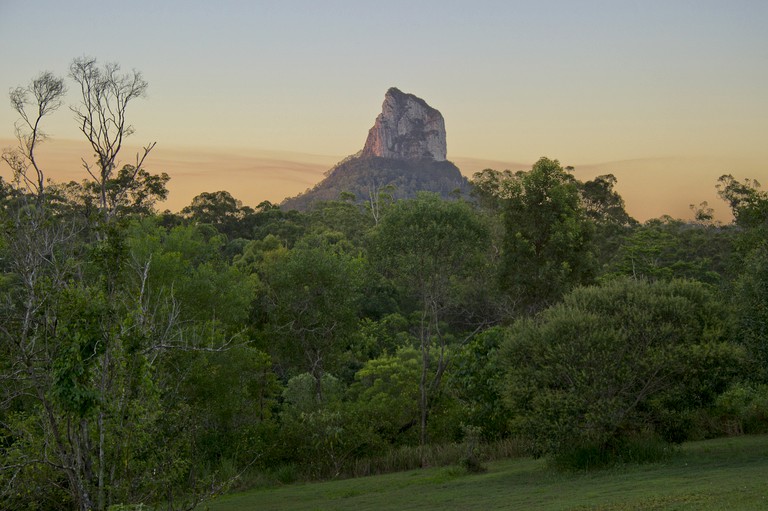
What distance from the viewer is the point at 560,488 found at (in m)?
20.2

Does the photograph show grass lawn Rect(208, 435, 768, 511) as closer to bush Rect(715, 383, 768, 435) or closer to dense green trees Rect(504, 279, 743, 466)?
dense green trees Rect(504, 279, 743, 466)

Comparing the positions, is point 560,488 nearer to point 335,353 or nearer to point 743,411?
point 743,411

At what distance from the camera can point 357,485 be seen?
87.9 feet

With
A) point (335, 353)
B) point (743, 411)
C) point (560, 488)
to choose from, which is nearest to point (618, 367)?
point (560, 488)

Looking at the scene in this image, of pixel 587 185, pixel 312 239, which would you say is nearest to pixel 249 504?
pixel 312 239

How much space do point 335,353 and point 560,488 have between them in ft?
84.8

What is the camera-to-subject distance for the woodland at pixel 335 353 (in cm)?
1477

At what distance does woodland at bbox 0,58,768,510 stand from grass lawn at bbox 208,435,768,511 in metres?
1.25

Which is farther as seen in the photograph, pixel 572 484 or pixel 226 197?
pixel 226 197

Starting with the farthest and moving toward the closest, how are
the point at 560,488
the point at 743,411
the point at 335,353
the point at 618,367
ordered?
the point at 335,353 < the point at 743,411 < the point at 618,367 < the point at 560,488

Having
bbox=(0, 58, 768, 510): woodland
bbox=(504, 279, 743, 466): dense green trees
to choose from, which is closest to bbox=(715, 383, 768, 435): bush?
bbox=(0, 58, 768, 510): woodland

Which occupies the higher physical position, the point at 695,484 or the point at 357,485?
the point at 695,484

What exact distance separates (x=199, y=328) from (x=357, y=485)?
1189 cm

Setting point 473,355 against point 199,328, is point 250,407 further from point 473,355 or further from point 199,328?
point 473,355
